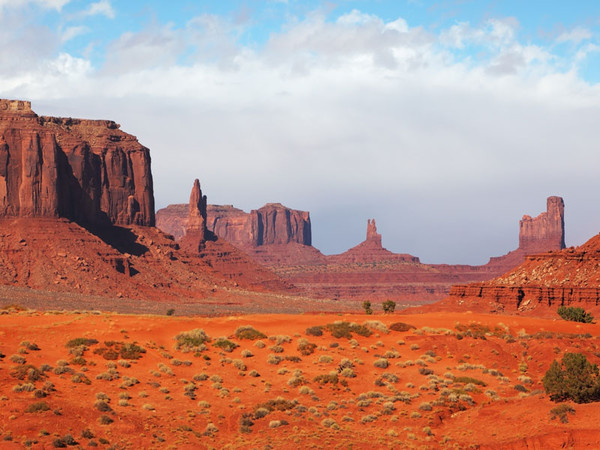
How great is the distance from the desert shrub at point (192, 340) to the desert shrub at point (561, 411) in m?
17.5

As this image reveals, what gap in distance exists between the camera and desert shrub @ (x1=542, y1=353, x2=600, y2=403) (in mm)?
31859

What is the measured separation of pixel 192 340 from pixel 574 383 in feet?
60.1

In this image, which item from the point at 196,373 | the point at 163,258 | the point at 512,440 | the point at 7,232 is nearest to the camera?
the point at 512,440

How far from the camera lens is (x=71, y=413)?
98.5 feet

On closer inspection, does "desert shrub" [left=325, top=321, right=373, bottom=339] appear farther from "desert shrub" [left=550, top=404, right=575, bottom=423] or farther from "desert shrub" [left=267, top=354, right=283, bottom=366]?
"desert shrub" [left=550, top=404, right=575, bottom=423]

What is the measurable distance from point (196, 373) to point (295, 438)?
8726 mm

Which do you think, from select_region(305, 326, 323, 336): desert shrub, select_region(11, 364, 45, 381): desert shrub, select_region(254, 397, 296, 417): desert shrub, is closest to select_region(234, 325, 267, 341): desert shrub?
select_region(305, 326, 323, 336): desert shrub

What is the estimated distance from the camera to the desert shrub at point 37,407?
96.9 feet

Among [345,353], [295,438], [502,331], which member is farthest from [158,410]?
[502,331]

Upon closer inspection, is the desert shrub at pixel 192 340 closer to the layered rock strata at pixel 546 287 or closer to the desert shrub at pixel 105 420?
the desert shrub at pixel 105 420

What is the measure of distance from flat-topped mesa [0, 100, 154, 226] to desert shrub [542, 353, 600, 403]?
10788 cm

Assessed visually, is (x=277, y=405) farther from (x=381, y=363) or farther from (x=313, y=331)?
(x=313, y=331)

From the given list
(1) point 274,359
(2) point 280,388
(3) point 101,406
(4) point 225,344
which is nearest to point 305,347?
(1) point 274,359

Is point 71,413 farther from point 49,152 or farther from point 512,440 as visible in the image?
point 49,152
